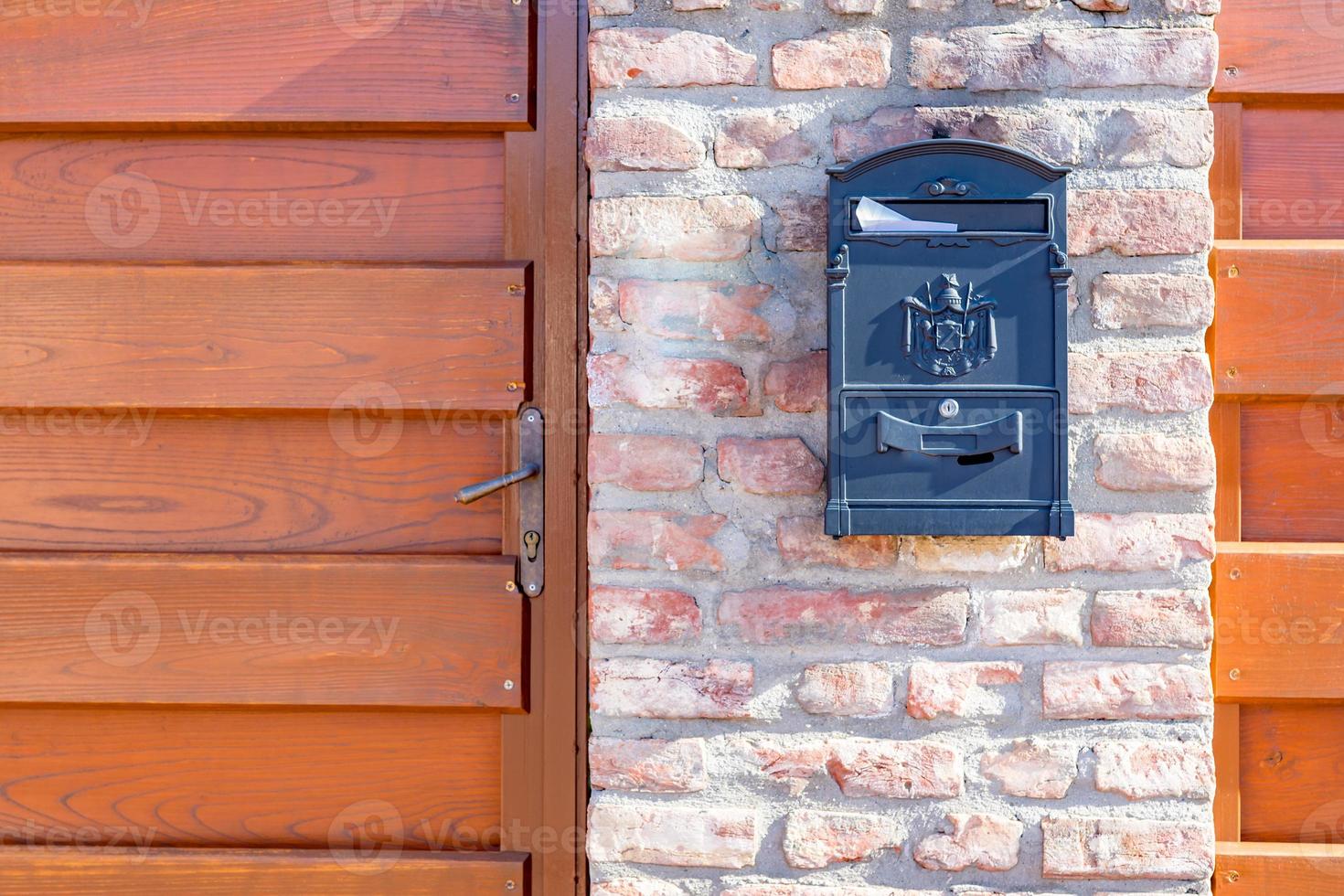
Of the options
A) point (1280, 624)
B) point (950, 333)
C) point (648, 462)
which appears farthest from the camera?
point (1280, 624)

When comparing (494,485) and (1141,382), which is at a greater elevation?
(1141,382)

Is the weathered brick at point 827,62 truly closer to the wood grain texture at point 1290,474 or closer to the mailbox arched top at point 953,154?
the mailbox arched top at point 953,154

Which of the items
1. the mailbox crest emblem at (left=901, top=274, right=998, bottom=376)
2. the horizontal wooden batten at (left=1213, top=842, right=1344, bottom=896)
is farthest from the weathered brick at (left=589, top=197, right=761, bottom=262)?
the horizontal wooden batten at (left=1213, top=842, right=1344, bottom=896)

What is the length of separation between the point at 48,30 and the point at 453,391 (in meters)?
0.90

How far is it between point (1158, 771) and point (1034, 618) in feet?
0.87

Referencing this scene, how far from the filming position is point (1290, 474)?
4.71 feet

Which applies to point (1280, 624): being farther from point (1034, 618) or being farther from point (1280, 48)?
point (1280, 48)

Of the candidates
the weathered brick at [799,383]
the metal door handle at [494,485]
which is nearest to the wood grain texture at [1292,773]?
the weathered brick at [799,383]

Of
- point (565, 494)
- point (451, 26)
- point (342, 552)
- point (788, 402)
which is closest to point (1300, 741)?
point (788, 402)

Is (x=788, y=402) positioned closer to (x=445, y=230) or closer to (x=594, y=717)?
(x=594, y=717)

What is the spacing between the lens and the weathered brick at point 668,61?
4.20 feet

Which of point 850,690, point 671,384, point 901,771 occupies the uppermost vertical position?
point 671,384

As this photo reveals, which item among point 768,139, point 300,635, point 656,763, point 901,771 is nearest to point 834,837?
point 901,771

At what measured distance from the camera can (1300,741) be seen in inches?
56.2
